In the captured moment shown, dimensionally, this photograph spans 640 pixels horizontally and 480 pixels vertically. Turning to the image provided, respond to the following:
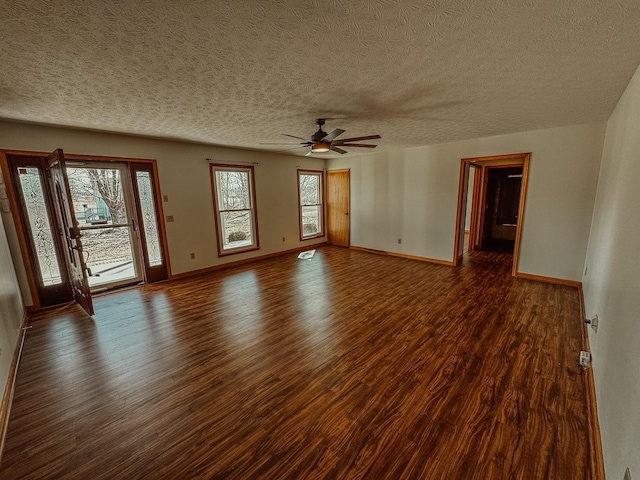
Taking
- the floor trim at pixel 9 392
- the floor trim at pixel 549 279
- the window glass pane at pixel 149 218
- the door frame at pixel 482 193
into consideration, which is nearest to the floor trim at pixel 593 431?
the floor trim at pixel 549 279

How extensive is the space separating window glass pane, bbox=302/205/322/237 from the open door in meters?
4.46

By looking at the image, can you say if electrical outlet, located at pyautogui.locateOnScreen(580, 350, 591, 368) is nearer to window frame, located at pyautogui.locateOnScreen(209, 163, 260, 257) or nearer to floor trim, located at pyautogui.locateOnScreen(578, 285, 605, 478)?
floor trim, located at pyautogui.locateOnScreen(578, 285, 605, 478)

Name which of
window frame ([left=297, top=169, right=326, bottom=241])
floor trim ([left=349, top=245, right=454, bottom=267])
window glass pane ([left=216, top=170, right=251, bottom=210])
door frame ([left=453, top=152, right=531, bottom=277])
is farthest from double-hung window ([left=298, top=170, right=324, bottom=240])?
door frame ([left=453, top=152, right=531, bottom=277])

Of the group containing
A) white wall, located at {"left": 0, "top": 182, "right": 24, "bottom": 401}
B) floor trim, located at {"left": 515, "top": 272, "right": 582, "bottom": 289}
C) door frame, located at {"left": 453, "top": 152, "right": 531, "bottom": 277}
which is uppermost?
door frame, located at {"left": 453, "top": 152, "right": 531, "bottom": 277}

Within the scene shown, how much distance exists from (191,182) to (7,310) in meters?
2.92

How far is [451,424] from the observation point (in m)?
1.67

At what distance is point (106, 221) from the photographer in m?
4.05

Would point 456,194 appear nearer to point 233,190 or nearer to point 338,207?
point 338,207

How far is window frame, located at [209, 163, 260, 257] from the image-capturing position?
5079mm

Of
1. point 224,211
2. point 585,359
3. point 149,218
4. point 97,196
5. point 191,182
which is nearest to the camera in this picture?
point 585,359

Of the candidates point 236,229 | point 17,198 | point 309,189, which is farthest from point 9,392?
point 309,189

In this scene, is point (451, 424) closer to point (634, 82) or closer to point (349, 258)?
point (634, 82)

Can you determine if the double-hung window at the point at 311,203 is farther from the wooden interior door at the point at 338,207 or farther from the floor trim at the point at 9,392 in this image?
the floor trim at the point at 9,392

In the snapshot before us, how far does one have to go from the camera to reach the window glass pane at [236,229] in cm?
541
